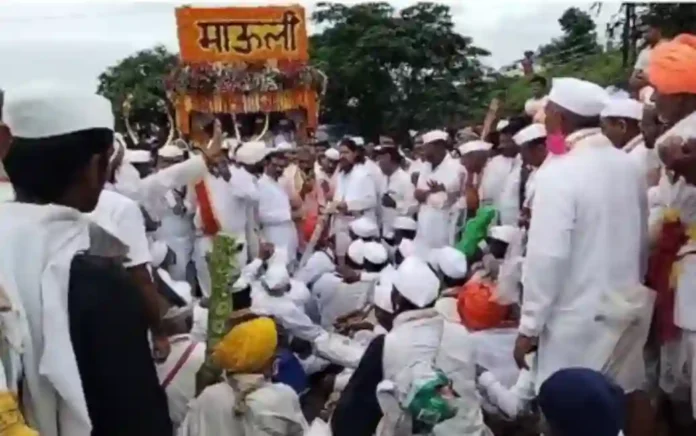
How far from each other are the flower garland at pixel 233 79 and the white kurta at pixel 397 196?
7.49 metres

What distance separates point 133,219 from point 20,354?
241 centimetres

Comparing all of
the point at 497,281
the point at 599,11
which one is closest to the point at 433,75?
the point at 599,11

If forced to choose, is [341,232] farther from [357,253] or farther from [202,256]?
[357,253]

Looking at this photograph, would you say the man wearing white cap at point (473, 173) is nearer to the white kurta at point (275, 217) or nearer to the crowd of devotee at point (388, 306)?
the crowd of devotee at point (388, 306)

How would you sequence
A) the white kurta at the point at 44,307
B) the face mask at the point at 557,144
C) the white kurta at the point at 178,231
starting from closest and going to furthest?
the white kurta at the point at 44,307, the face mask at the point at 557,144, the white kurta at the point at 178,231

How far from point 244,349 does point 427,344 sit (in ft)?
2.12

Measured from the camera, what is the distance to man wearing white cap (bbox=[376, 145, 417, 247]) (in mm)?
11977

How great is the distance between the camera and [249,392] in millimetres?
4043

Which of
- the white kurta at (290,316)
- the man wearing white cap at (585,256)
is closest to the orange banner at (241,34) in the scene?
the white kurta at (290,316)

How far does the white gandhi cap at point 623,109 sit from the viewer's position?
476 cm

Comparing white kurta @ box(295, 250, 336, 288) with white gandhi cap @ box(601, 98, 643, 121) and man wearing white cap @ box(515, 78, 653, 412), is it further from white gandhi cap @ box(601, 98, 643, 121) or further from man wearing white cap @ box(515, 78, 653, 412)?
man wearing white cap @ box(515, 78, 653, 412)

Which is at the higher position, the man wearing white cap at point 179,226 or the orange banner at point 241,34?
the orange banner at point 241,34

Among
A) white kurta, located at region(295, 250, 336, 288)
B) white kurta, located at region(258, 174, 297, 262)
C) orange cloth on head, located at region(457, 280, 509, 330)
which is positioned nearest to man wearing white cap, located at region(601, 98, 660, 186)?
orange cloth on head, located at region(457, 280, 509, 330)

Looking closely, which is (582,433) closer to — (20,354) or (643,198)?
(20,354)
